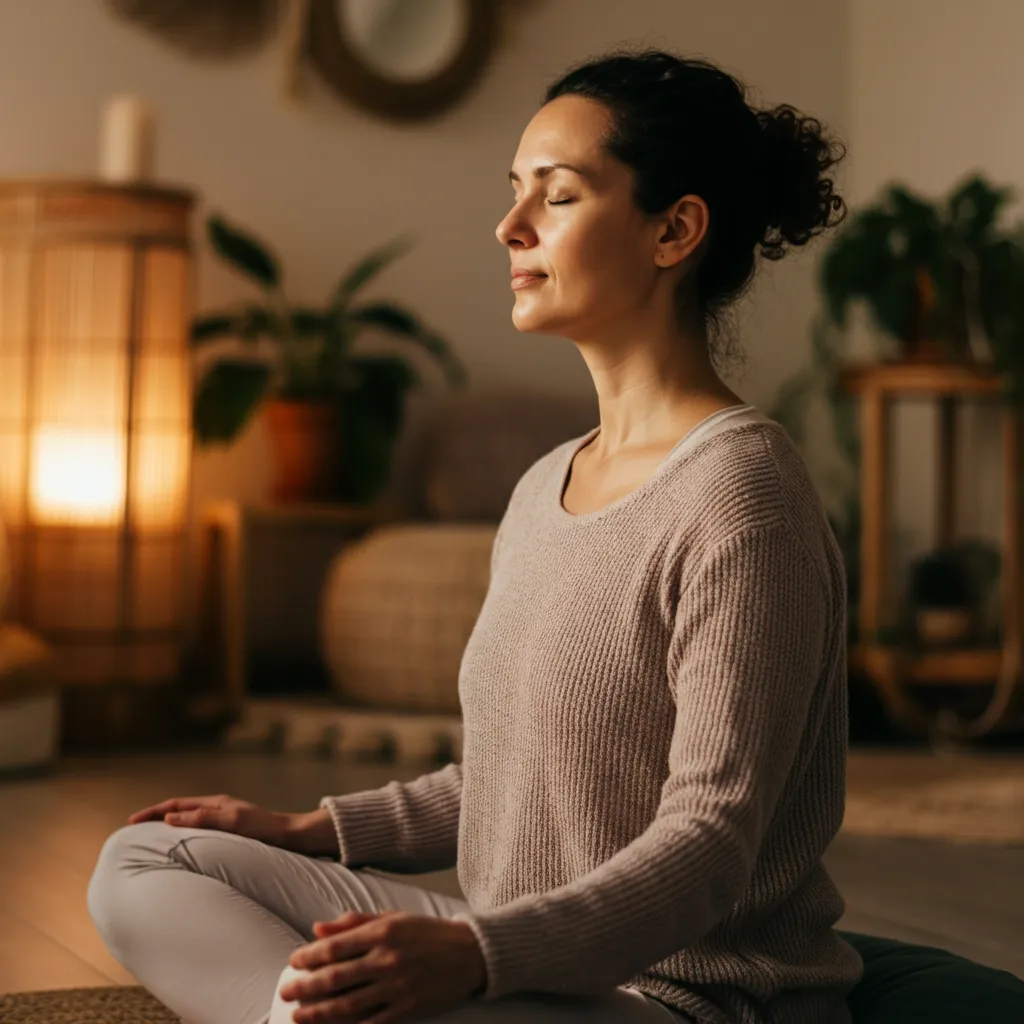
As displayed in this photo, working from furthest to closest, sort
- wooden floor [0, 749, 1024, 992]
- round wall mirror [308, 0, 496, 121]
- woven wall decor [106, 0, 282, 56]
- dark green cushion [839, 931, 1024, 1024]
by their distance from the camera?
round wall mirror [308, 0, 496, 121] < woven wall decor [106, 0, 282, 56] < wooden floor [0, 749, 1024, 992] < dark green cushion [839, 931, 1024, 1024]

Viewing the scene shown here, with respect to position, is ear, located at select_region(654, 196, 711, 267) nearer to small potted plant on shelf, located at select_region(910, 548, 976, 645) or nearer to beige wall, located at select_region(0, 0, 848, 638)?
small potted plant on shelf, located at select_region(910, 548, 976, 645)

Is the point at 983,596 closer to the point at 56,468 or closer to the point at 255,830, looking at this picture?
the point at 56,468

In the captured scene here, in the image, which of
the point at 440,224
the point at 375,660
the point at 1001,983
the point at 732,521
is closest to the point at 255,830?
the point at 732,521

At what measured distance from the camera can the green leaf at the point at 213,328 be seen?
13.0 feet

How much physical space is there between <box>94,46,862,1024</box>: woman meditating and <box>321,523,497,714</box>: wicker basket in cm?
219

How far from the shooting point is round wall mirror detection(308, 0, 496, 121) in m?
4.35

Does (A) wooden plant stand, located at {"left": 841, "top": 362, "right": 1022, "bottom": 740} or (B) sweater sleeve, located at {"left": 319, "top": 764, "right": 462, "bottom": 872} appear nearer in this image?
(B) sweater sleeve, located at {"left": 319, "top": 764, "right": 462, "bottom": 872}

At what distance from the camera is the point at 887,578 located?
400 centimetres

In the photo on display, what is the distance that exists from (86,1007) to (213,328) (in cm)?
240

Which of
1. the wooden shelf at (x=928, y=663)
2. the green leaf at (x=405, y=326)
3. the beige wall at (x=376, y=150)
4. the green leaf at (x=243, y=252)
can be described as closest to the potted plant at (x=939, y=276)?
the beige wall at (x=376, y=150)

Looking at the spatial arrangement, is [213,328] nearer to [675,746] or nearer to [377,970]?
[675,746]

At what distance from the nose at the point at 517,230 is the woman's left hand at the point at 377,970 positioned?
569mm

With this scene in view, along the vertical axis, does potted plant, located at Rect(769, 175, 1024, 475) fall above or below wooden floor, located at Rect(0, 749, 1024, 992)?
above

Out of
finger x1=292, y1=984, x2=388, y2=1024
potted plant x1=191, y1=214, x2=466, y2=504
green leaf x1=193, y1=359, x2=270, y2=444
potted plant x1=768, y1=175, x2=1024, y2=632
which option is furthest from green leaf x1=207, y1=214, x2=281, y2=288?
finger x1=292, y1=984, x2=388, y2=1024
